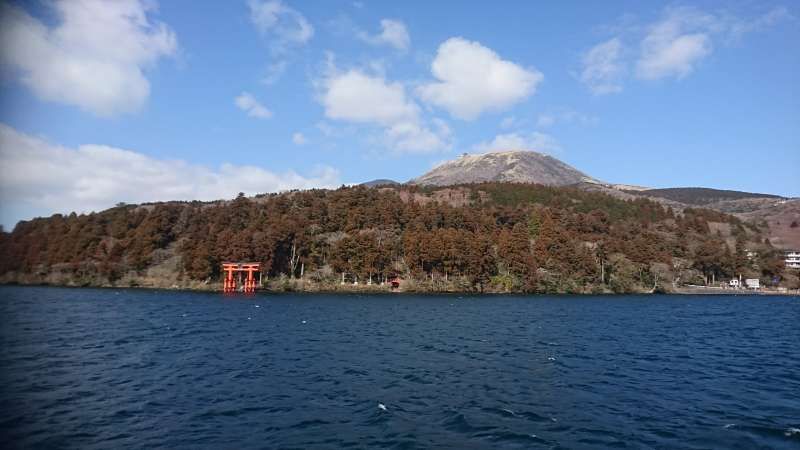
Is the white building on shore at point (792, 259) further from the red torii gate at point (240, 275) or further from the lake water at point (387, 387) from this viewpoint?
the red torii gate at point (240, 275)

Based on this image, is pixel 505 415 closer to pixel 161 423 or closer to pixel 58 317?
pixel 161 423

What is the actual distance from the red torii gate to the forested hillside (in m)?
5.67

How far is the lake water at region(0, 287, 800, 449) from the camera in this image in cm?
1680

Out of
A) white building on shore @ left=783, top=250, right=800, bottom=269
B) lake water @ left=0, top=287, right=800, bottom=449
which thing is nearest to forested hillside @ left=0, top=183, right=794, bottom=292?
white building on shore @ left=783, top=250, right=800, bottom=269

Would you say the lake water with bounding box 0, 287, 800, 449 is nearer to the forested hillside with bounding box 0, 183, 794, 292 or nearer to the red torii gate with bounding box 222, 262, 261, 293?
the red torii gate with bounding box 222, 262, 261, 293

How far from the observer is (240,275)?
113 metres

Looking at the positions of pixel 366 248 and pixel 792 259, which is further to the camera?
pixel 792 259

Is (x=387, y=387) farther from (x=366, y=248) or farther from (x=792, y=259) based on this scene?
(x=792, y=259)

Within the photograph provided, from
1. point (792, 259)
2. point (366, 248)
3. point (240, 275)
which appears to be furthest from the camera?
point (792, 259)

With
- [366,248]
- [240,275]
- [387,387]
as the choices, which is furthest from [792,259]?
[387,387]

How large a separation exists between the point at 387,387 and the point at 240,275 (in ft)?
319

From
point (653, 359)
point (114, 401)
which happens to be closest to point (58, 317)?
point (114, 401)

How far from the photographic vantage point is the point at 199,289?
113m

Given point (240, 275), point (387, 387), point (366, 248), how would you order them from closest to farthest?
point (387, 387) → point (240, 275) → point (366, 248)
